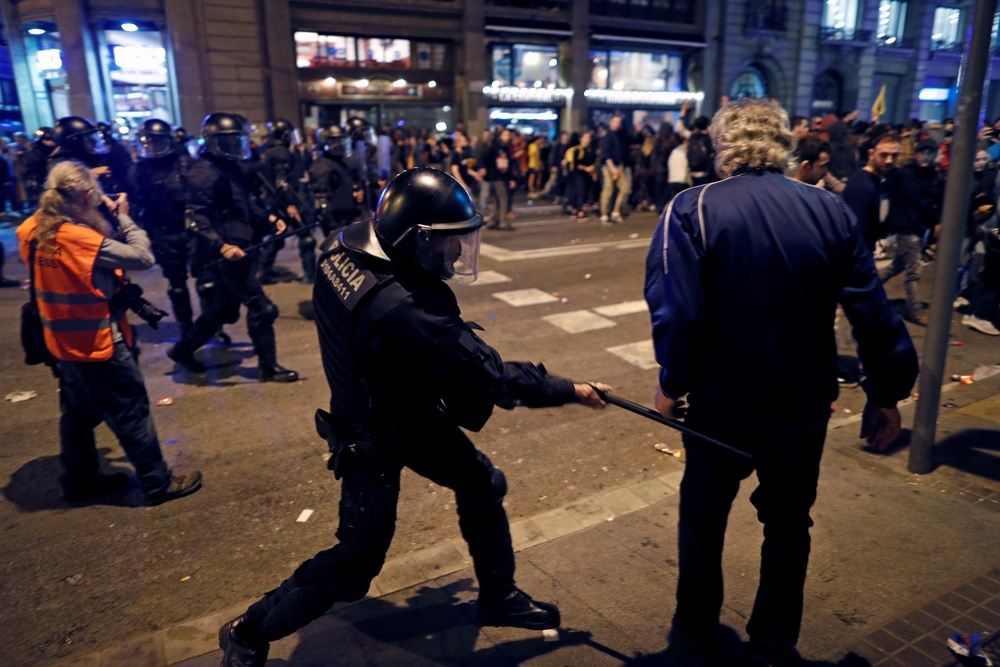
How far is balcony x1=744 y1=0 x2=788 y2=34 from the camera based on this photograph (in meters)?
28.4

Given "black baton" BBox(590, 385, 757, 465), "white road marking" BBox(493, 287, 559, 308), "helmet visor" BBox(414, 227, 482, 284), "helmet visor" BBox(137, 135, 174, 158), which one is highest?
"helmet visor" BBox(137, 135, 174, 158)

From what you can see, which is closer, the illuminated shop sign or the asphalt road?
the asphalt road

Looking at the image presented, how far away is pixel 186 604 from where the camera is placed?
3.17 metres

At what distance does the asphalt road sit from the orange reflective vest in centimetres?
100

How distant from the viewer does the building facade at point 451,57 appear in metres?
19.4

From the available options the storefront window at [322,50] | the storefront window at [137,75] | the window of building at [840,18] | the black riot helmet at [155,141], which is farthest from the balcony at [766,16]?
the black riot helmet at [155,141]

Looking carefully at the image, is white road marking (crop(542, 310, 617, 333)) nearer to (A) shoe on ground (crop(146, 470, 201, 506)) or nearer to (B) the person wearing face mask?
(A) shoe on ground (crop(146, 470, 201, 506))

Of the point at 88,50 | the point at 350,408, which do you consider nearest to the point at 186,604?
the point at 350,408

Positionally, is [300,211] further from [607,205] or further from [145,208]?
[607,205]

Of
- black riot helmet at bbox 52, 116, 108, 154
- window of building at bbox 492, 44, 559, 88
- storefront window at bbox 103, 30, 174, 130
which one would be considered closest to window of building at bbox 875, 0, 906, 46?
window of building at bbox 492, 44, 559, 88

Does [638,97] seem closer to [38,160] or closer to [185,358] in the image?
[38,160]

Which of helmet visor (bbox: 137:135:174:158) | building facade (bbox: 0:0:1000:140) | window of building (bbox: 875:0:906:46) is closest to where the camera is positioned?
helmet visor (bbox: 137:135:174:158)

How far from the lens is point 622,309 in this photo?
825 cm

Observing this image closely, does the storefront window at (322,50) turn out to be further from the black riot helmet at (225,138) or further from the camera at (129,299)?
the camera at (129,299)
